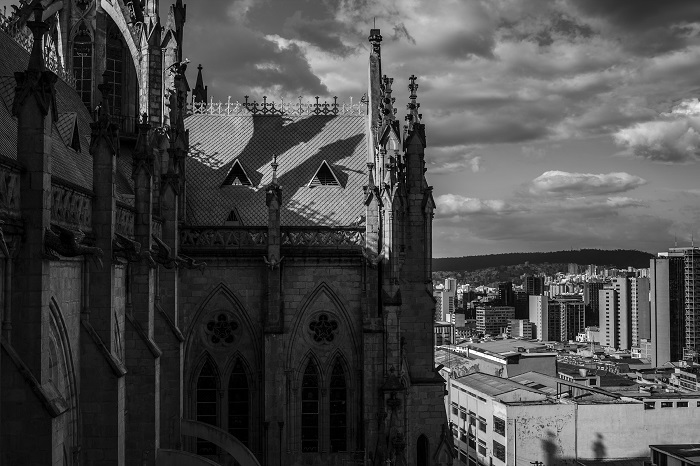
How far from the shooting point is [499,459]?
9044 centimetres

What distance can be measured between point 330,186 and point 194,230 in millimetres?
7139

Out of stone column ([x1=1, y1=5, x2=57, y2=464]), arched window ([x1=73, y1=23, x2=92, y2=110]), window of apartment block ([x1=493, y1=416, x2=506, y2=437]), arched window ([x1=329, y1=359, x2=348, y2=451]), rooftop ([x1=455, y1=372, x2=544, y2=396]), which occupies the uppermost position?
arched window ([x1=73, y1=23, x2=92, y2=110])

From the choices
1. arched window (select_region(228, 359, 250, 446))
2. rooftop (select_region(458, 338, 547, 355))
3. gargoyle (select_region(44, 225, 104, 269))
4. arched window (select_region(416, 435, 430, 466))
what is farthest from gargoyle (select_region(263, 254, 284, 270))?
rooftop (select_region(458, 338, 547, 355))

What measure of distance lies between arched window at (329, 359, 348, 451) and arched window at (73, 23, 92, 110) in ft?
51.3

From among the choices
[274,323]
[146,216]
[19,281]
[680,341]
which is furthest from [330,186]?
[680,341]

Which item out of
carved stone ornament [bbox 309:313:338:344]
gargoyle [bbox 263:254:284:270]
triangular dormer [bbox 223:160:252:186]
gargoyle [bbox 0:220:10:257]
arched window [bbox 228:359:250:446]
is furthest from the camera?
triangular dormer [bbox 223:160:252:186]

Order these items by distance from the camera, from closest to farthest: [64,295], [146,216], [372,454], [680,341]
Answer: [64,295]
[146,216]
[372,454]
[680,341]

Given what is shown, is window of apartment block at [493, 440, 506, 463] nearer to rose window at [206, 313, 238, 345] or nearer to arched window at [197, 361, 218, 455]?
arched window at [197, 361, 218, 455]

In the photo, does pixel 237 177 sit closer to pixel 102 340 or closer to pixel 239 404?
pixel 239 404

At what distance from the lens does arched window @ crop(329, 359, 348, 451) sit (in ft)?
111

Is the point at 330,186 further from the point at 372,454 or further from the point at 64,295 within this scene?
the point at 64,295

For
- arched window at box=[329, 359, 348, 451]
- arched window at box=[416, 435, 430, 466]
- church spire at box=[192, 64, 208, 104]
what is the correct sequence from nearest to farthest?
arched window at box=[329, 359, 348, 451]
arched window at box=[416, 435, 430, 466]
church spire at box=[192, 64, 208, 104]

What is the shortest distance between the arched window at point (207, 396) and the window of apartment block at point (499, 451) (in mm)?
61050

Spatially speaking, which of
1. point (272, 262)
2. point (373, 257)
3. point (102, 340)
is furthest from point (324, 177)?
point (102, 340)
